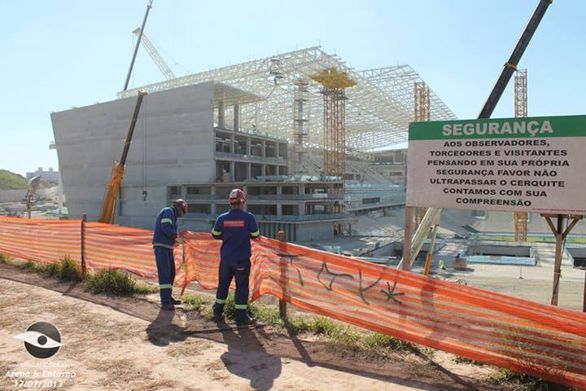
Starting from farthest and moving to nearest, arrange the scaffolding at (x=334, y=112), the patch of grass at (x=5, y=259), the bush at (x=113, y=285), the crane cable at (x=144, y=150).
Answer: the crane cable at (x=144, y=150) < the scaffolding at (x=334, y=112) < the patch of grass at (x=5, y=259) < the bush at (x=113, y=285)

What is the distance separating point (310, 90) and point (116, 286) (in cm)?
5580

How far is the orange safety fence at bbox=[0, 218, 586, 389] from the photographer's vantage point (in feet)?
11.8

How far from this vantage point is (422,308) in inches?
171

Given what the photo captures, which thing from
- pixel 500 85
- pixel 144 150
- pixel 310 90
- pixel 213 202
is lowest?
pixel 213 202

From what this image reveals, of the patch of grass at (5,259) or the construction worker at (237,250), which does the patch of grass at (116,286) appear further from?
the patch of grass at (5,259)

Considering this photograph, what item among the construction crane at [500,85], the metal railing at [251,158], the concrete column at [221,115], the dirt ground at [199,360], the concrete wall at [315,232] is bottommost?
the concrete wall at [315,232]

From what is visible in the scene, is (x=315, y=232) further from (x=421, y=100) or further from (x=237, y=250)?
(x=237, y=250)

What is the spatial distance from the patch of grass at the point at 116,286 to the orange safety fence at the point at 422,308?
679 mm

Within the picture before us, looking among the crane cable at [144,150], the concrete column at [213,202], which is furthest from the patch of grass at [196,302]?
the crane cable at [144,150]

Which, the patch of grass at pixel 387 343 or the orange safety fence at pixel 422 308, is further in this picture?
the patch of grass at pixel 387 343

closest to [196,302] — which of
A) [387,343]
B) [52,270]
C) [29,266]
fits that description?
[387,343]

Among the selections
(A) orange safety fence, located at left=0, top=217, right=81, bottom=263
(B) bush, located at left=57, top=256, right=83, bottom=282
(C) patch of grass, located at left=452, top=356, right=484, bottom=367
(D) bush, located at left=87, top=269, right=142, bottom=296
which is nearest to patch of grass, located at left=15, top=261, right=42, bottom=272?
(A) orange safety fence, located at left=0, top=217, right=81, bottom=263

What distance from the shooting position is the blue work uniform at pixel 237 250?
5.38 meters

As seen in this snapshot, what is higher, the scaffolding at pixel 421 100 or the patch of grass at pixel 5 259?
the scaffolding at pixel 421 100
